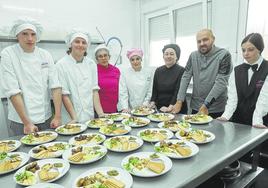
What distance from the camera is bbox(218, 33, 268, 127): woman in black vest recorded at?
1597mm

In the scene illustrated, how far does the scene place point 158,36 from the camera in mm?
4008

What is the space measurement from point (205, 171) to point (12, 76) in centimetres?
150

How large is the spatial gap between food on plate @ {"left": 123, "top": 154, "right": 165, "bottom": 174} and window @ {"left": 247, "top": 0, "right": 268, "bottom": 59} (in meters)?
2.29

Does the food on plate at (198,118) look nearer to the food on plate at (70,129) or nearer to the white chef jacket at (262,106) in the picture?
the white chef jacket at (262,106)

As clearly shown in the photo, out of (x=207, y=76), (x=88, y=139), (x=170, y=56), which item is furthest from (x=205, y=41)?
(x=88, y=139)

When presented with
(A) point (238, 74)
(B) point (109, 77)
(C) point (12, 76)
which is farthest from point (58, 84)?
(A) point (238, 74)

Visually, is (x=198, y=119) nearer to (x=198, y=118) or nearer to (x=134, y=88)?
(x=198, y=118)

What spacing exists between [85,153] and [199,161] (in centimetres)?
58

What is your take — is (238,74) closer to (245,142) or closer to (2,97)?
(245,142)

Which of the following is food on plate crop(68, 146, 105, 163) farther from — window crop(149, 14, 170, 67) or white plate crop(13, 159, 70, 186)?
window crop(149, 14, 170, 67)

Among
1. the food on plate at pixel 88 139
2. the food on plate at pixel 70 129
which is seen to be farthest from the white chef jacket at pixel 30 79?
the food on plate at pixel 88 139

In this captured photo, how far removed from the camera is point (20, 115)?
1520 millimetres

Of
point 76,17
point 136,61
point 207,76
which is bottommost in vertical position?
point 207,76

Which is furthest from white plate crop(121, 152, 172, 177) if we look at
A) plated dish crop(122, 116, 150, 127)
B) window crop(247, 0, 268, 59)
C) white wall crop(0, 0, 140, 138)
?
white wall crop(0, 0, 140, 138)
